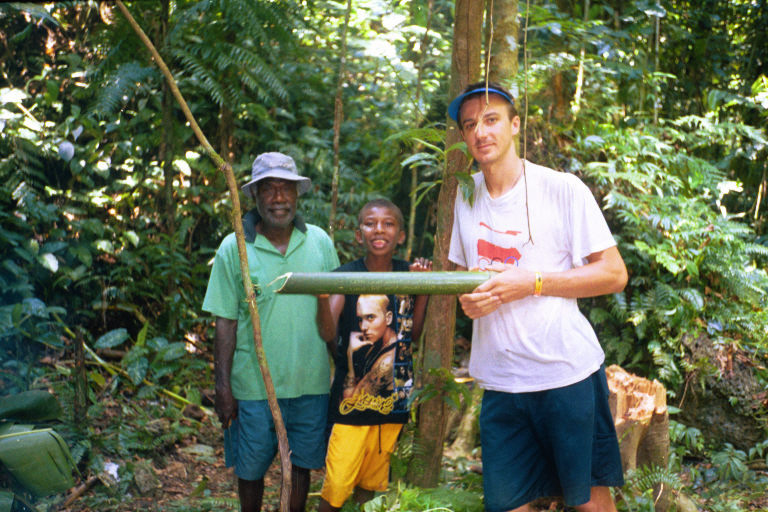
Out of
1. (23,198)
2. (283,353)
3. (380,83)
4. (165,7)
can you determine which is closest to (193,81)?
(165,7)

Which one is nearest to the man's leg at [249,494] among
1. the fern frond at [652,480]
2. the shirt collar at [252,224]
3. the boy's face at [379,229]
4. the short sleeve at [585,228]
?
the shirt collar at [252,224]

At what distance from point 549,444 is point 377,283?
108cm

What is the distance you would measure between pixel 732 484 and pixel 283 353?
3234 mm

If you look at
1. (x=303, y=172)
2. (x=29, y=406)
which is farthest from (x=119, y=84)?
(x=29, y=406)

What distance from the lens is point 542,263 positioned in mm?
2580

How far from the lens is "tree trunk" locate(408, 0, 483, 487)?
2988 mm

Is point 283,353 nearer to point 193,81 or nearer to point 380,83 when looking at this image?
point 193,81

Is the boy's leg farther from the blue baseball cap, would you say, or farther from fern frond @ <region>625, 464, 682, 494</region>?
the blue baseball cap

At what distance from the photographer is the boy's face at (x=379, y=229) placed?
3266 millimetres

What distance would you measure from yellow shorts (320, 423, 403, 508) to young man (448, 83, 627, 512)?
74cm

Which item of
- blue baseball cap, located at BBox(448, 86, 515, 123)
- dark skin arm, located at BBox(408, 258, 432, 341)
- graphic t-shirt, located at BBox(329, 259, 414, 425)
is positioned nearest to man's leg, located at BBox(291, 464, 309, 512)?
graphic t-shirt, located at BBox(329, 259, 414, 425)

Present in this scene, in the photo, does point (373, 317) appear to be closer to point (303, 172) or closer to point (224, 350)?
point (224, 350)

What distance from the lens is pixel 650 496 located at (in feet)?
11.4

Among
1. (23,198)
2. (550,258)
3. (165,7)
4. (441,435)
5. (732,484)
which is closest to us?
(550,258)
